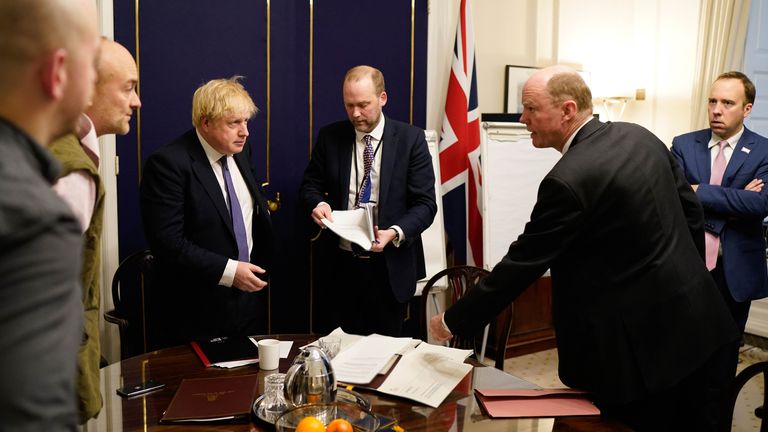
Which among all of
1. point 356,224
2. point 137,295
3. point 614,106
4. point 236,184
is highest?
point 614,106

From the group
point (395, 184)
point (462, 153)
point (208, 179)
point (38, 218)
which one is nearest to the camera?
point (38, 218)

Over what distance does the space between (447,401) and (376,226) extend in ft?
4.18

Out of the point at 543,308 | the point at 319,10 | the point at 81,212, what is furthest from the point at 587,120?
the point at 543,308

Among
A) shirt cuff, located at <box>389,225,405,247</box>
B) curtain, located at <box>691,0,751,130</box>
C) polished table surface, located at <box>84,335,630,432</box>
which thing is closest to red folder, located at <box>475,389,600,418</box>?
polished table surface, located at <box>84,335,630,432</box>

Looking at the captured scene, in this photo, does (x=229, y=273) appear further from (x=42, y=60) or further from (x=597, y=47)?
(x=597, y=47)

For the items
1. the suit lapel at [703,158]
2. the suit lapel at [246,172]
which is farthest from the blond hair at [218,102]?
the suit lapel at [703,158]

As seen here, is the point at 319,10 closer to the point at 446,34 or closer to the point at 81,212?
the point at 446,34

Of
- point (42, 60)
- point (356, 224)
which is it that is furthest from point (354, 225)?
point (42, 60)

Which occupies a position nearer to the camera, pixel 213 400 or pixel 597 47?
pixel 213 400

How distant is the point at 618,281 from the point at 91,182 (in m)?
1.36

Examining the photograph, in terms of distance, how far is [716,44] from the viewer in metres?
4.68

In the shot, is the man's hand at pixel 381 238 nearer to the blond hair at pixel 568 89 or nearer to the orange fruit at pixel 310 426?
the blond hair at pixel 568 89

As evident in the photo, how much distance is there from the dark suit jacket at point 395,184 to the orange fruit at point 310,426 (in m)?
1.63

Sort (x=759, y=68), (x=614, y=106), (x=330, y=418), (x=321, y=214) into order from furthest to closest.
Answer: (x=614, y=106)
(x=759, y=68)
(x=321, y=214)
(x=330, y=418)
